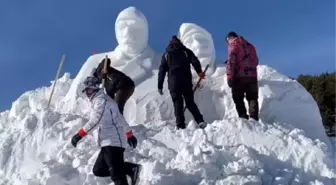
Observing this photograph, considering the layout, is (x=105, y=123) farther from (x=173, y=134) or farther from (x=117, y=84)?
(x=117, y=84)

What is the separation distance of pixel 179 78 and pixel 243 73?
87 cm

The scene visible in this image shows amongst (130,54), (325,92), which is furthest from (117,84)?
(325,92)

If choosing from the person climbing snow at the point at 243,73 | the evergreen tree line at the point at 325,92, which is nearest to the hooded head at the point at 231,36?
the person climbing snow at the point at 243,73

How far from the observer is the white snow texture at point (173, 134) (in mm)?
7684

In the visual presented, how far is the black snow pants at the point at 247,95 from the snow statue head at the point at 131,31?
2.05 meters

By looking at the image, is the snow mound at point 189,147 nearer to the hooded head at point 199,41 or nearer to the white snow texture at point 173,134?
the white snow texture at point 173,134

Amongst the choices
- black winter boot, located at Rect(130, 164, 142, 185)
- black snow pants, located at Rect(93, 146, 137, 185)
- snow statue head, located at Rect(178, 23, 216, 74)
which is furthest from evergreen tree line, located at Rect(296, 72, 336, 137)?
black snow pants, located at Rect(93, 146, 137, 185)

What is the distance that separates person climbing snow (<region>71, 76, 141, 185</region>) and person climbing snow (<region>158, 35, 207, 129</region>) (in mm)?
2142

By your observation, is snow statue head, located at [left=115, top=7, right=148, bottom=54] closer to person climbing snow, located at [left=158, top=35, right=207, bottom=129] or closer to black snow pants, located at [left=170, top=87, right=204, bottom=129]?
person climbing snow, located at [left=158, top=35, right=207, bottom=129]

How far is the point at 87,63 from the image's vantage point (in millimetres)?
10867

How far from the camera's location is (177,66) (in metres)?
9.38

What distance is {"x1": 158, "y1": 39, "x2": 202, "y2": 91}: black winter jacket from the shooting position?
30.6ft

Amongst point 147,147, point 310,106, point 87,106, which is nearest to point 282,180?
point 147,147

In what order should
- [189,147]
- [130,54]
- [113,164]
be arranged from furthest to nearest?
[130,54] → [189,147] → [113,164]
